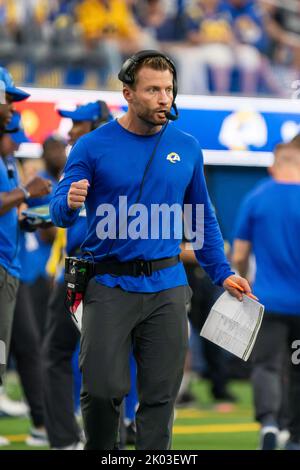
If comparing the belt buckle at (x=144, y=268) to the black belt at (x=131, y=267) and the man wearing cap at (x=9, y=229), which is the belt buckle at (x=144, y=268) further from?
the man wearing cap at (x=9, y=229)

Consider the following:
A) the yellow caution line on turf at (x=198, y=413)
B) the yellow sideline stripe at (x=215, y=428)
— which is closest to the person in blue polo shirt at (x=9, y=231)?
the yellow sideline stripe at (x=215, y=428)

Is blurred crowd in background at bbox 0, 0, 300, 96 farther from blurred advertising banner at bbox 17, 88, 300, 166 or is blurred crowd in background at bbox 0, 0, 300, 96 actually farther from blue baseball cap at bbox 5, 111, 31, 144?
blue baseball cap at bbox 5, 111, 31, 144

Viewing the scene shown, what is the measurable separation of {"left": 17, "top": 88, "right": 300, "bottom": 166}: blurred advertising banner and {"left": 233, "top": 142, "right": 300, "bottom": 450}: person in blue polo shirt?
1.92 meters

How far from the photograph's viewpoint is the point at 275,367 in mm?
7887

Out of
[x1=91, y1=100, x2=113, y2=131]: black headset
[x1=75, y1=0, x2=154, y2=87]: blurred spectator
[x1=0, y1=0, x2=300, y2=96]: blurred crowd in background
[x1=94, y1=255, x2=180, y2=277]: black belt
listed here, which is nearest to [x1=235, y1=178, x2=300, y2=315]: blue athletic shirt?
[x1=91, y1=100, x2=113, y2=131]: black headset

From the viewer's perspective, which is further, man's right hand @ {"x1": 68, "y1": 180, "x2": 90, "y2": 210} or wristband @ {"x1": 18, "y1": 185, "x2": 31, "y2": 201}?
wristband @ {"x1": 18, "y1": 185, "x2": 31, "y2": 201}

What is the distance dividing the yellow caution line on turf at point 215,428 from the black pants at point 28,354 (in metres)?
1.30

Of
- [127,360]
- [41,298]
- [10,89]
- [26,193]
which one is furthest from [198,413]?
[127,360]

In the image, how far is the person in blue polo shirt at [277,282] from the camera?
7828 millimetres

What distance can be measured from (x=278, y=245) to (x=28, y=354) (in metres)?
1.98

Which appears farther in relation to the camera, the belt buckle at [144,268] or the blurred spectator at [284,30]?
the blurred spectator at [284,30]

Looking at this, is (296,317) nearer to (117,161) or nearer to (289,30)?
(117,161)

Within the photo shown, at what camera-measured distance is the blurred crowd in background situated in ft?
44.8

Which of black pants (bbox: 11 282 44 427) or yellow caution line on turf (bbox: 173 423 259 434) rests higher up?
black pants (bbox: 11 282 44 427)
